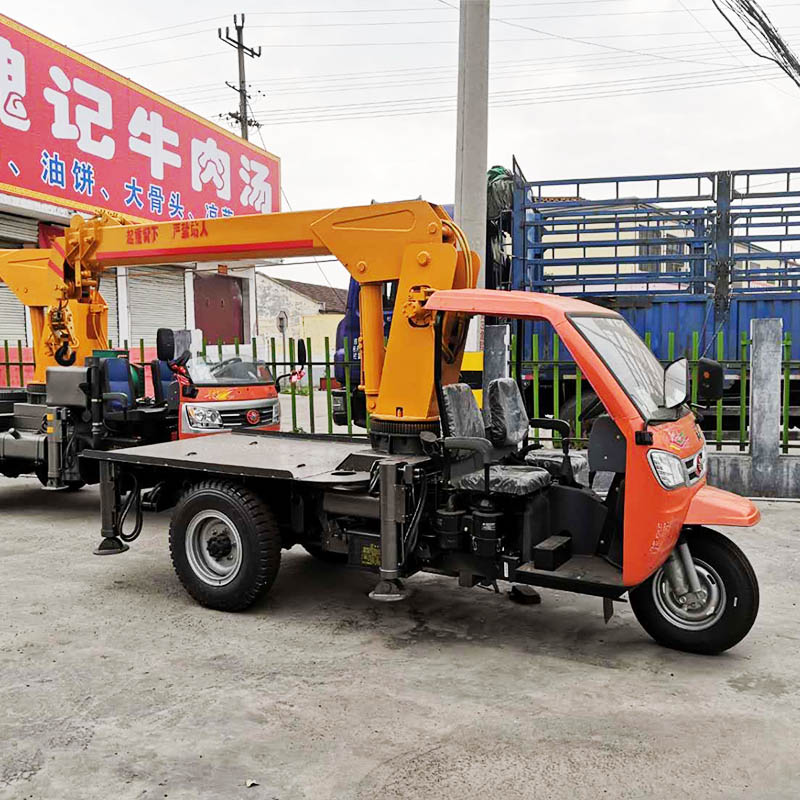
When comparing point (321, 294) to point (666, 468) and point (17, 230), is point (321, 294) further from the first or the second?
point (666, 468)

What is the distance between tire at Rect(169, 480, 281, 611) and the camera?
17.0 ft

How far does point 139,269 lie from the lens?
1858 centimetres

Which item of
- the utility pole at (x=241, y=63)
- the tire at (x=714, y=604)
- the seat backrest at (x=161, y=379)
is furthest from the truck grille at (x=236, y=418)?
the utility pole at (x=241, y=63)

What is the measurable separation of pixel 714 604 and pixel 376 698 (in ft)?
6.21

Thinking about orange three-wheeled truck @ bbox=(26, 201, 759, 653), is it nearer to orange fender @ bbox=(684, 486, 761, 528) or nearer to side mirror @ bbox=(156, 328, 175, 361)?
orange fender @ bbox=(684, 486, 761, 528)

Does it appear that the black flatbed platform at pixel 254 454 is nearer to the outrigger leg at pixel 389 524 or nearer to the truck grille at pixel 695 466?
the outrigger leg at pixel 389 524

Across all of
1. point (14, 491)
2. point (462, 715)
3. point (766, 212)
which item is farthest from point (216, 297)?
point (462, 715)

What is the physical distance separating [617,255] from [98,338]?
693 cm

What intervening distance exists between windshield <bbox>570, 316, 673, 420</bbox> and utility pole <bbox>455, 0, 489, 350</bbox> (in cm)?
369

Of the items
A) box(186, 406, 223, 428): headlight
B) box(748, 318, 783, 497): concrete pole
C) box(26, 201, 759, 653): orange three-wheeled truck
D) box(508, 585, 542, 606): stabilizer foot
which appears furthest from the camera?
box(186, 406, 223, 428): headlight

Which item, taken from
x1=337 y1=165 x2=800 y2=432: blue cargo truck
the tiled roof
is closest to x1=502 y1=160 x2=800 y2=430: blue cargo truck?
x1=337 y1=165 x2=800 y2=432: blue cargo truck

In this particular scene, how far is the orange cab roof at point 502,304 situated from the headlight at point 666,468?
96 centimetres

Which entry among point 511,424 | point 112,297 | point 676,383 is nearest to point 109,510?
point 511,424

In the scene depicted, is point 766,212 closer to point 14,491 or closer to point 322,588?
point 322,588
